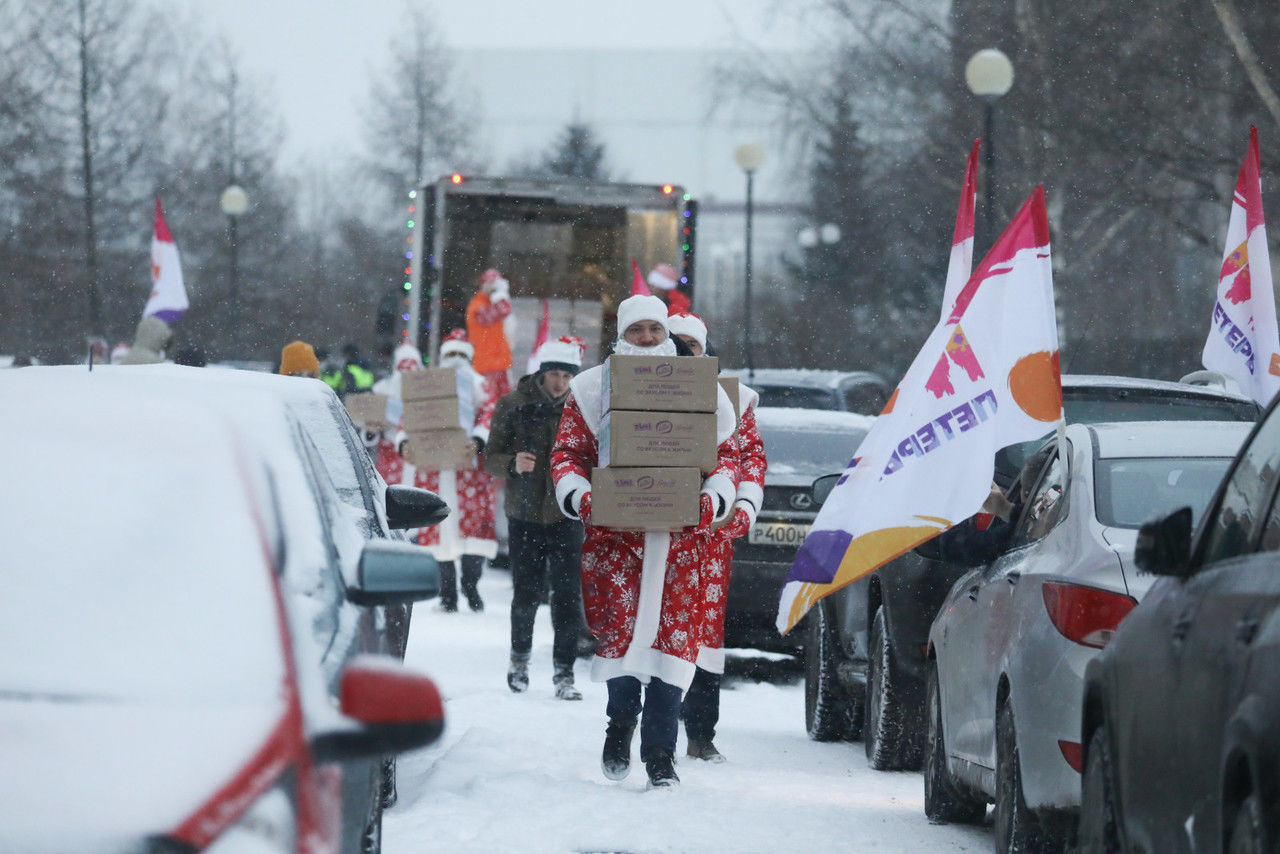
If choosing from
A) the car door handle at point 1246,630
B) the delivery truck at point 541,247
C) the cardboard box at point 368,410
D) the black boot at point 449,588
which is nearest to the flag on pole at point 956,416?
the car door handle at point 1246,630

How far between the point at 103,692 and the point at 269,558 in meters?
0.49

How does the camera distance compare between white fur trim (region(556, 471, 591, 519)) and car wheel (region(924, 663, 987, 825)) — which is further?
white fur trim (region(556, 471, 591, 519))

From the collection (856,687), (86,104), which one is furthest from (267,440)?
(86,104)

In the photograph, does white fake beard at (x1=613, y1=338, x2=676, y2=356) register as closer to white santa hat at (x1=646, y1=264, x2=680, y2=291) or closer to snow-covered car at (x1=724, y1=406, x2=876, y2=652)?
snow-covered car at (x1=724, y1=406, x2=876, y2=652)

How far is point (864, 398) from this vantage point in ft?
55.8

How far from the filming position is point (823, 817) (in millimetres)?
7535

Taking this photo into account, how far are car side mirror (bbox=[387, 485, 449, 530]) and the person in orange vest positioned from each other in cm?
1045

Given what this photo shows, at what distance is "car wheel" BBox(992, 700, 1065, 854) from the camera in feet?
19.7

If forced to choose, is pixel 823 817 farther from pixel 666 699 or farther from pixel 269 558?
pixel 269 558

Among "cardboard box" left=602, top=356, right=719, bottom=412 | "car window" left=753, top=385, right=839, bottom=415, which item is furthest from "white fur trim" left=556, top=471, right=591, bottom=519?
"car window" left=753, top=385, right=839, bottom=415

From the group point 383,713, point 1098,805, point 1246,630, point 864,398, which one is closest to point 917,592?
point 1098,805

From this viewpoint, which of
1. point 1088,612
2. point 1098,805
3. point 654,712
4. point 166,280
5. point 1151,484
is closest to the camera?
point 1098,805

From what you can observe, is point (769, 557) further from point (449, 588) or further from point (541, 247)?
point (541, 247)

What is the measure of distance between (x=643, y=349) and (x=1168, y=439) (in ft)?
7.80
